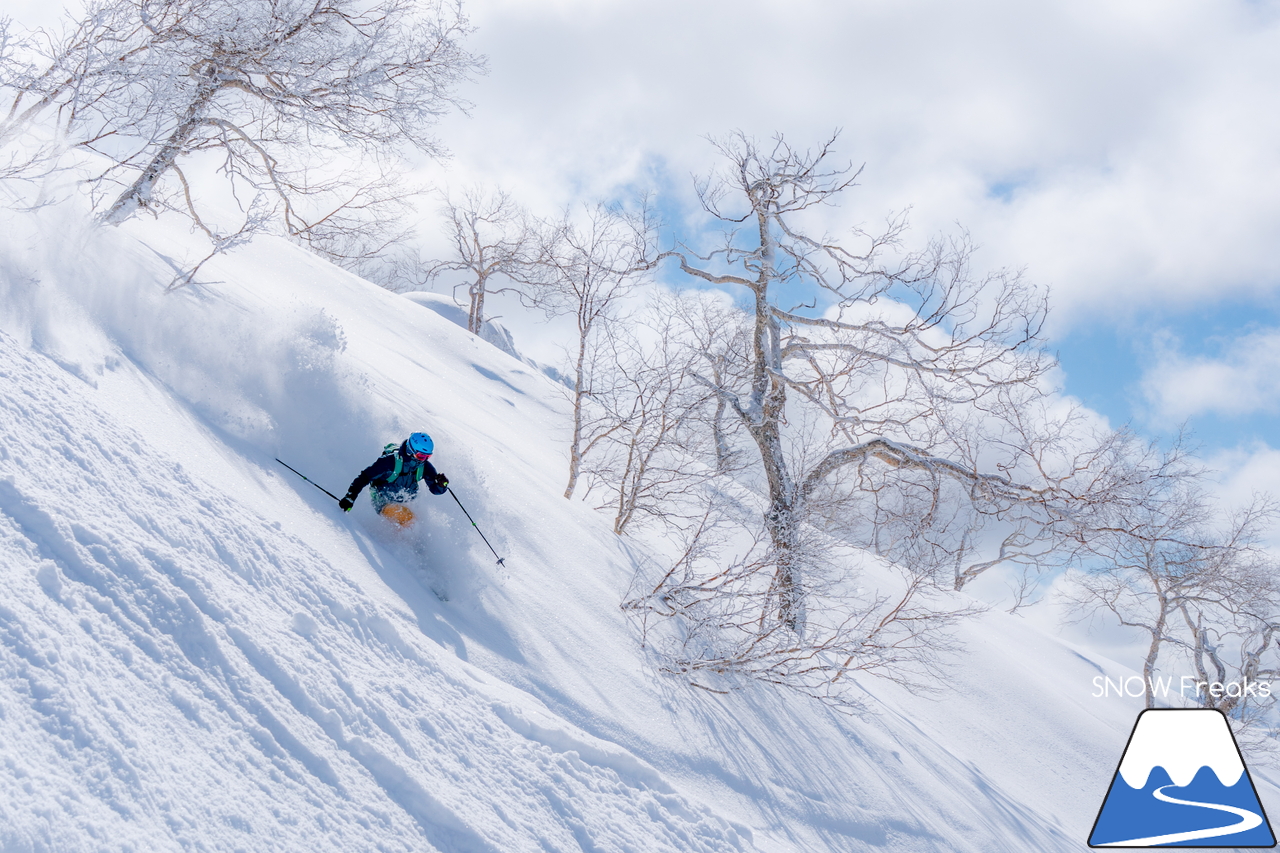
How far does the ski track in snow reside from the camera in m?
2.42

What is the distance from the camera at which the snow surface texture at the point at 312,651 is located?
263 centimetres

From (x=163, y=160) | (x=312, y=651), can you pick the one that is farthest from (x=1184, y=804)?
(x=163, y=160)

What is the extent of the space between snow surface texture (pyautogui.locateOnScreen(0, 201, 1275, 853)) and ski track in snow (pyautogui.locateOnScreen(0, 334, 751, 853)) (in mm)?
12

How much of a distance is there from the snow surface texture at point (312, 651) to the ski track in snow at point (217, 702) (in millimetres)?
12

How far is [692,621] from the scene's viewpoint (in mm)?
7156

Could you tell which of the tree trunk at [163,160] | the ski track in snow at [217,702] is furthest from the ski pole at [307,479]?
the tree trunk at [163,160]

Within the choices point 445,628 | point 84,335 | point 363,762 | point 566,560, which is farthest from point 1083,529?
point 84,335

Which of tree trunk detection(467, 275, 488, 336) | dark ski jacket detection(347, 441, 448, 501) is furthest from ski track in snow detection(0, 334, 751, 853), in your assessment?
tree trunk detection(467, 275, 488, 336)

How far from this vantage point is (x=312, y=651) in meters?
3.62

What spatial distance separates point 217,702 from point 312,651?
2.26 feet

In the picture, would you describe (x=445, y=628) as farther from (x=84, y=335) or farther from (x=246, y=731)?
(x=84, y=335)

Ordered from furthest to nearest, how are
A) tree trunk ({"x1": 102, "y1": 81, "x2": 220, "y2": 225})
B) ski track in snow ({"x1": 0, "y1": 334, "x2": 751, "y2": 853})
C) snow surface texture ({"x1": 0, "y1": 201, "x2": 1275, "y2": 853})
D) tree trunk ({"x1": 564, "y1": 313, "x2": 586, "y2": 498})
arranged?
tree trunk ({"x1": 564, "y1": 313, "x2": 586, "y2": 498}), tree trunk ({"x1": 102, "y1": 81, "x2": 220, "y2": 225}), snow surface texture ({"x1": 0, "y1": 201, "x2": 1275, "y2": 853}), ski track in snow ({"x1": 0, "y1": 334, "x2": 751, "y2": 853})

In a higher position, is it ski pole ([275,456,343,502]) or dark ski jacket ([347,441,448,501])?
dark ski jacket ([347,441,448,501])

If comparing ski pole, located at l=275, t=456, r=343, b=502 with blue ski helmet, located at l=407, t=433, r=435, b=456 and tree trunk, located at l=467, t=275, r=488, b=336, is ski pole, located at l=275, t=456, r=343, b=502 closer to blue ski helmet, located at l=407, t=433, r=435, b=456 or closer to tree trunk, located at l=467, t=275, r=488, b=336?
blue ski helmet, located at l=407, t=433, r=435, b=456
